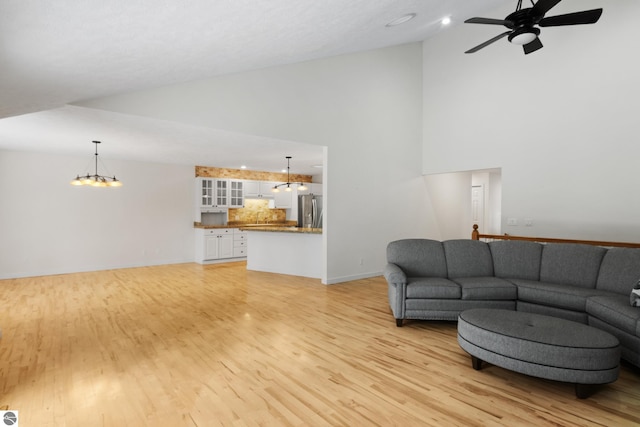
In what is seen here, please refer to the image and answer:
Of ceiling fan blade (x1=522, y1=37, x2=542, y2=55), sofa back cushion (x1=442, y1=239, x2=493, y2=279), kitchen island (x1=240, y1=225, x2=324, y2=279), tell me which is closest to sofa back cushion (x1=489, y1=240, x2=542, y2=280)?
sofa back cushion (x1=442, y1=239, x2=493, y2=279)

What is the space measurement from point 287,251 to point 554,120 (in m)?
5.55

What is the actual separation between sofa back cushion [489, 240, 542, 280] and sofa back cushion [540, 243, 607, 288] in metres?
0.08

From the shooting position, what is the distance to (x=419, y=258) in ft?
14.1

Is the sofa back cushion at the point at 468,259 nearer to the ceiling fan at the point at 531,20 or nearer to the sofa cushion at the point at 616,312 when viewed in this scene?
the sofa cushion at the point at 616,312

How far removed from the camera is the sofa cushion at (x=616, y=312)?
2667mm

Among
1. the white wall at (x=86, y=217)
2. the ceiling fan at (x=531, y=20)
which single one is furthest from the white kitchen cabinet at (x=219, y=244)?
the ceiling fan at (x=531, y=20)

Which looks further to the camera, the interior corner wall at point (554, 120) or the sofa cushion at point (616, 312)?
the interior corner wall at point (554, 120)

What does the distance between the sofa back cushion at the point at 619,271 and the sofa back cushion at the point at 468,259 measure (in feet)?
3.74

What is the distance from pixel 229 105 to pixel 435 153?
4.69 meters

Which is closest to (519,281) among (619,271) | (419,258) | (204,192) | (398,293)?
(619,271)

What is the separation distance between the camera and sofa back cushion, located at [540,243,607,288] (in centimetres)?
371

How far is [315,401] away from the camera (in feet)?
7.51

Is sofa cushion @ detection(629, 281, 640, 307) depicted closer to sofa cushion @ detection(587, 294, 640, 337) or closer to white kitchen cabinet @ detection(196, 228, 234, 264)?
sofa cushion @ detection(587, 294, 640, 337)

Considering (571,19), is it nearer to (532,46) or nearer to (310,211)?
(532,46)
